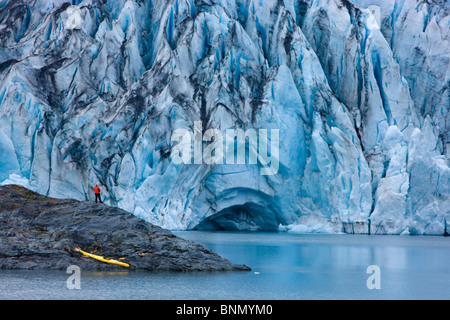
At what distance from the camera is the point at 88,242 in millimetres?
10648

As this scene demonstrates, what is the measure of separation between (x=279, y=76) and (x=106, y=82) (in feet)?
22.4

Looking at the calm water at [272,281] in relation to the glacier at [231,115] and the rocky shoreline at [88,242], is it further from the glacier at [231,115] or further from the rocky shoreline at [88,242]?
the glacier at [231,115]

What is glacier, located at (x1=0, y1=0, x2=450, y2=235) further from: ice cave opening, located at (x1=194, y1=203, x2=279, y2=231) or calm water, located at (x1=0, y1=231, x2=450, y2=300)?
calm water, located at (x1=0, y1=231, x2=450, y2=300)

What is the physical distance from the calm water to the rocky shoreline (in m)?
0.35

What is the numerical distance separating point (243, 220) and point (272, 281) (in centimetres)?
1415

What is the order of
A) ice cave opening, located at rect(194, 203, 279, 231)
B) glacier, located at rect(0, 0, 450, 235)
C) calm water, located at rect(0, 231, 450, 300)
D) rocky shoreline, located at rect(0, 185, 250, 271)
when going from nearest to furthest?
calm water, located at rect(0, 231, 450, 300) → rocky shoreline, located at rect(0, 185, 250, 271) → glacier, located at rect(0, 0, 450, 235) → ice cave opening, located at rect(194, 203, 279, 231)

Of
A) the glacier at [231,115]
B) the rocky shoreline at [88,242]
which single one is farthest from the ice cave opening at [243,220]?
the rocky shoreline at [88,242]

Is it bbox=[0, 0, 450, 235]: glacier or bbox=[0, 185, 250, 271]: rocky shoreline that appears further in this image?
bbox=[0, 0, 450, 235]: glacier

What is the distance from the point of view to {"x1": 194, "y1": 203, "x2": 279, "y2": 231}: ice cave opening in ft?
76.5

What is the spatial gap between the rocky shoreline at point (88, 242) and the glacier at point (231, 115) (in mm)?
9720

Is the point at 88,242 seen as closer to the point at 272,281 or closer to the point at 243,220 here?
the point at 272,281

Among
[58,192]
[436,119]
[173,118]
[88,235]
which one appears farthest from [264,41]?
[88,235]

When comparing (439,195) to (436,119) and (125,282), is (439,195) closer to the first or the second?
(436,119)

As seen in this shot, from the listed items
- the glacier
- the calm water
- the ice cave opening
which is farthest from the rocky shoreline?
the ice cave opening
